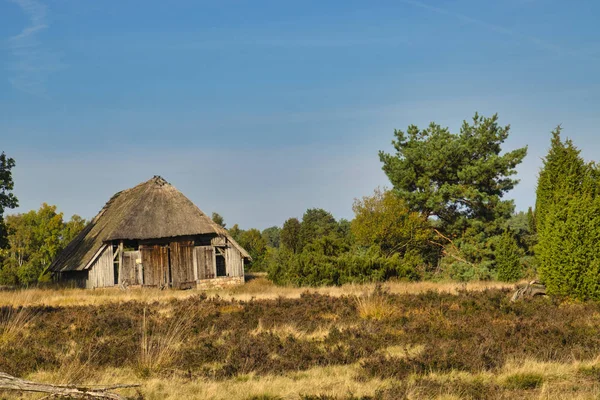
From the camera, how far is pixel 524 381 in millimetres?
8773

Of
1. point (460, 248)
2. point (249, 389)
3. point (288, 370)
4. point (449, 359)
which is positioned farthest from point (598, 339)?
point (460, 248)

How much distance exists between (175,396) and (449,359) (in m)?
4.42

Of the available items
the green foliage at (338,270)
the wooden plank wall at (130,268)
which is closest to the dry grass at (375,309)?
the green foliage at (338,270)

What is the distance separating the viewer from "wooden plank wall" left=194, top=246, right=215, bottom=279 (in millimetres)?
35000

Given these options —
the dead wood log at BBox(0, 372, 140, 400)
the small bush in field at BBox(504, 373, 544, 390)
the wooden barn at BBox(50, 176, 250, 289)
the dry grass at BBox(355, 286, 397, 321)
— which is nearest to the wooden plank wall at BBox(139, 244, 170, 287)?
the wooden barn at BBox(50, 176, 250, 289)

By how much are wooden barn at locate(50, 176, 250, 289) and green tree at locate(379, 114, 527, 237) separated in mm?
12877

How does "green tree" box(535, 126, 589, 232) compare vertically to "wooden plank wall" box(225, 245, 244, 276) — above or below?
above

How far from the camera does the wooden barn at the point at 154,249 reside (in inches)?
1308

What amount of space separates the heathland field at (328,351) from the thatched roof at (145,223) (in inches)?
630

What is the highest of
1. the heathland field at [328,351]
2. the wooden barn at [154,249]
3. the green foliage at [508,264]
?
the wooden barn at [154,249]

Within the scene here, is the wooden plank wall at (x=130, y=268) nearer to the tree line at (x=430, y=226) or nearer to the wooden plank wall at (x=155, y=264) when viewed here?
the wooden plank wall at (x=155, y=264)

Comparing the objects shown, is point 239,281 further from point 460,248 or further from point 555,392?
point 555,392

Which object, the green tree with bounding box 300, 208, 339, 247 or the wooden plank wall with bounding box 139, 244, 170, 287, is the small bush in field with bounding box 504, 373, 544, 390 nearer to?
the wooden plank wall with bounding box 139, 244, 170, 287

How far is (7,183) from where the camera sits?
33.3 metres
